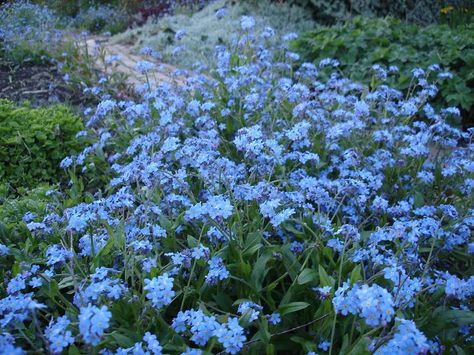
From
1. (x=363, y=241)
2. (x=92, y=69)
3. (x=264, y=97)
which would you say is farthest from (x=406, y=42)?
(x=363, y=241)

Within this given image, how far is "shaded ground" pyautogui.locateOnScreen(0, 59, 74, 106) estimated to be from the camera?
4.85 m

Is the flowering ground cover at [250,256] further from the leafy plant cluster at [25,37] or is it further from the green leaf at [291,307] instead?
the leafy plant cluster at [25,37]

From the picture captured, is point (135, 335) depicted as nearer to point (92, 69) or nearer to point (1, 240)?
point (1, 240)

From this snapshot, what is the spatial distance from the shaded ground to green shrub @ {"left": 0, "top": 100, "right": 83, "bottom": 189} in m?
1.02

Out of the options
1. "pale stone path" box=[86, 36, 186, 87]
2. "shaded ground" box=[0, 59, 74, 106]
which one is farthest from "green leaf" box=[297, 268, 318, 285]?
"pale stone path" box=[86, 36, 186, 87]

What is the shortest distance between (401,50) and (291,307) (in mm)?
3923

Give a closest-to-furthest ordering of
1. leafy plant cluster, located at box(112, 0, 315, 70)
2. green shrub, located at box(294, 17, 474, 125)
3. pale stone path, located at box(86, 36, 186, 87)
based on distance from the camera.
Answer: green shrub, located at box(294, 17, 474, 125), pale stone path, located at box(86, 36, 186, 87), leafy plant cluster, located at box(112, 0, 315, 70)

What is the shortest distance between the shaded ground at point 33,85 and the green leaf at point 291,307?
3399mm

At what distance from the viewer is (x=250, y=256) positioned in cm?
206

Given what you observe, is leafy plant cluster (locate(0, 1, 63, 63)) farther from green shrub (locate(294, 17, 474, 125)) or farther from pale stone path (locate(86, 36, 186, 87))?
green shrub (locate(294, 17, 474, 125))

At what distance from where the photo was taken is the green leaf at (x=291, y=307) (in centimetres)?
185

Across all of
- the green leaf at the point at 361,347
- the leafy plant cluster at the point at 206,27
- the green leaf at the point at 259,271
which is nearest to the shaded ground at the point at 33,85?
the leafy plant cluster at the point at 206,27

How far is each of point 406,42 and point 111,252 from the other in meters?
4.33

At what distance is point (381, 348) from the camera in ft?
5.16
